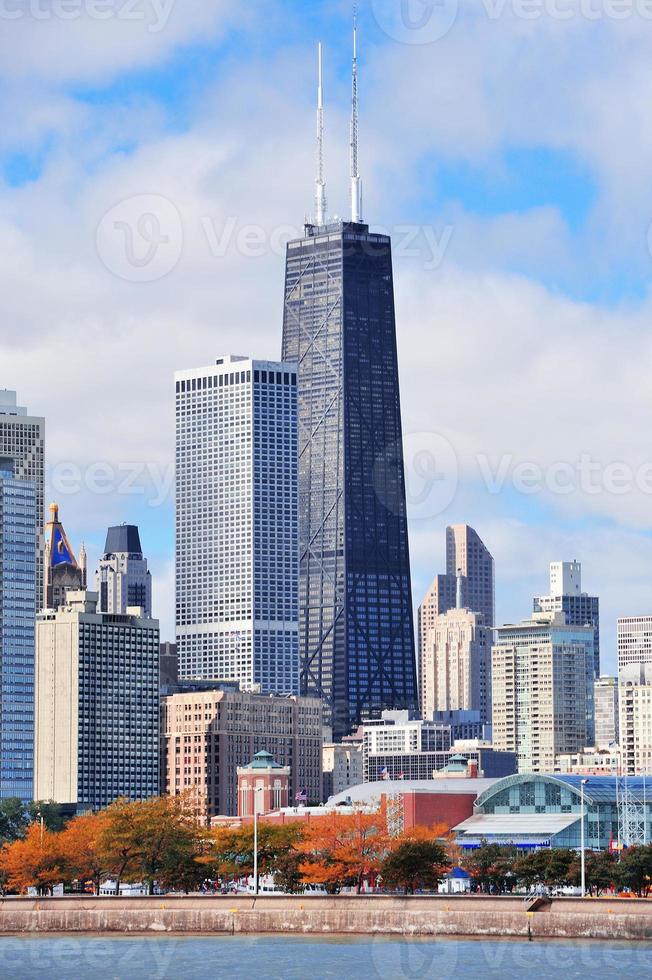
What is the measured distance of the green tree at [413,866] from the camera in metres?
189

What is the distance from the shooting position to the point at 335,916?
173 metres

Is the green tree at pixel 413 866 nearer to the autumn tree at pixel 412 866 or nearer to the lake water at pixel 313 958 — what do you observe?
the autumn tree at pixel 412 866

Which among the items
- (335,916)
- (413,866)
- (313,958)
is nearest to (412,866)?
(413,866)

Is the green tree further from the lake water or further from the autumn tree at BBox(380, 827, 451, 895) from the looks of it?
the lake water

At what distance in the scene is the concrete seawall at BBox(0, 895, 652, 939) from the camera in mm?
162375

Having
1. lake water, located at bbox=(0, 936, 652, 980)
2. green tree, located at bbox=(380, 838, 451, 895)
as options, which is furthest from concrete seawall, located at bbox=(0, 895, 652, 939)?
green tree, located at bbox=(380, 838, 451, 895)

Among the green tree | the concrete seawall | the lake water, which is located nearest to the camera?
the lake water

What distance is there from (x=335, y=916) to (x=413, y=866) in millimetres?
18092

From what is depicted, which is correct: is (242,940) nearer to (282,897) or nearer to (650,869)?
(282,897)

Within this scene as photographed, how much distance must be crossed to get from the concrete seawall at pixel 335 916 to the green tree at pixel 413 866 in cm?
1341

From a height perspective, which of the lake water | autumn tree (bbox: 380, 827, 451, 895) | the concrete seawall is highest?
autumn tree (bbox: 380, 827, 451, 895)

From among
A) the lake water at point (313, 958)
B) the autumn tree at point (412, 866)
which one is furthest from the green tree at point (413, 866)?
the lake water at point (313, 958)

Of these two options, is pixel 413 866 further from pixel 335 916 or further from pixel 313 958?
pixel 313 958

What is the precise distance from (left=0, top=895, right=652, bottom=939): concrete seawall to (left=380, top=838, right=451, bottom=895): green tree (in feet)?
44.0
